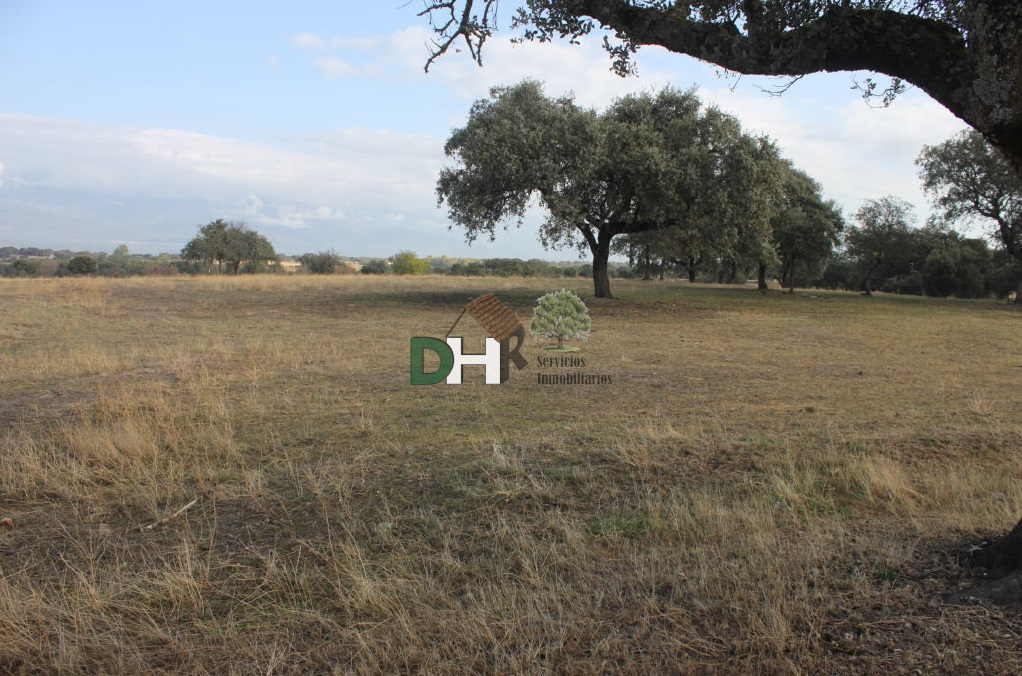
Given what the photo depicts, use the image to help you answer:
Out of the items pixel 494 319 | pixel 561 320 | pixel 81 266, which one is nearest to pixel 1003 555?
pixel 561 320

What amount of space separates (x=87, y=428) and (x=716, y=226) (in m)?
18.9

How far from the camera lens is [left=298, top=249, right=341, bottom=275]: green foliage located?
53969 millimetres

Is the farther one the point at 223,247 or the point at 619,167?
the point at 223,247

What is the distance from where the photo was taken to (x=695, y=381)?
Result: 855 centimetres

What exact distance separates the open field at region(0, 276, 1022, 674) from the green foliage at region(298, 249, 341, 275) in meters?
46.6

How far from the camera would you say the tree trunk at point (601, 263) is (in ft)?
75.7

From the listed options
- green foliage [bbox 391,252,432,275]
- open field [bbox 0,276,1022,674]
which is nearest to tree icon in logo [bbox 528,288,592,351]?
open field [bbox 0,276,1022,674]

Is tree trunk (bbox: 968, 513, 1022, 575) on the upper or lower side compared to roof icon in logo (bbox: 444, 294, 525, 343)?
lower

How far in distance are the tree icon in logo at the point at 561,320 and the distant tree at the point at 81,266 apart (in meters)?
43.2

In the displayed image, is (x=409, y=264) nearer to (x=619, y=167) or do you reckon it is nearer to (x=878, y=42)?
(x=619, y=167)

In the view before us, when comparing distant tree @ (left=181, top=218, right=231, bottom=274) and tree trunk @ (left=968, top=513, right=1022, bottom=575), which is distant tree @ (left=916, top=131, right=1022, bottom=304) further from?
distant tree @ (left=181, top=218, right=231, bottom=274)

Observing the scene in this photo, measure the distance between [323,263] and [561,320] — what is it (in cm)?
4586

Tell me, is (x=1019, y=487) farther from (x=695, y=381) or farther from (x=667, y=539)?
(x=695, y=381)

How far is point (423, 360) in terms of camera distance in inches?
355
